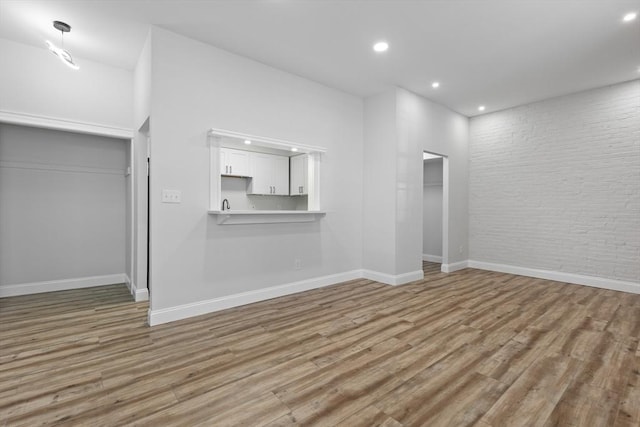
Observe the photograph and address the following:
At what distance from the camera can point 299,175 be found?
179 inches

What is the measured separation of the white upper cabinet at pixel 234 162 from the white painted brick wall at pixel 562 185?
15.0 ft

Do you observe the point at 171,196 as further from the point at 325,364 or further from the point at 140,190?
the point at 325,364

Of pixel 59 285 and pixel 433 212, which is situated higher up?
pixel 433 212

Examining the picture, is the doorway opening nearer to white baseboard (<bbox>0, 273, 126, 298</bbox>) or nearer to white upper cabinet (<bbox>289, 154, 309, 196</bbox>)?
white upper cabinet (<bbox>289, 154, 309, 196</bbox>)

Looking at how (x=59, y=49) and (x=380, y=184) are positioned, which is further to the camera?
(x=380, y=184)

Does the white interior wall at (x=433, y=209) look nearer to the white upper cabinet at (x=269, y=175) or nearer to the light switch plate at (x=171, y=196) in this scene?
the white upper cabinet at (x=269, y=175)

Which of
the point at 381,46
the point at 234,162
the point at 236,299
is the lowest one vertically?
the point at 236,299

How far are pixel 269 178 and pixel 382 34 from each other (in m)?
2.41

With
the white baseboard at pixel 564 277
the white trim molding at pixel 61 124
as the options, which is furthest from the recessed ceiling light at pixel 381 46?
the white baseboard at pixel 564 277

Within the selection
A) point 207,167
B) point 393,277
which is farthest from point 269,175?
point 393,277

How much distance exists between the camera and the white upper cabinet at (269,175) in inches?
171

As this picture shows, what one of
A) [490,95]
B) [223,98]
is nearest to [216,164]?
[223,98]

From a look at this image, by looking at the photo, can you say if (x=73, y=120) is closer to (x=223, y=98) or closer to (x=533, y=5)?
(x=223, y=98)

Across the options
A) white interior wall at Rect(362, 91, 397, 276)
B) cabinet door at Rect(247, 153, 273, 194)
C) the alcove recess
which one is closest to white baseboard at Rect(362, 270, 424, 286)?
white interior wall at Rect(362, 91, 397, 276)
